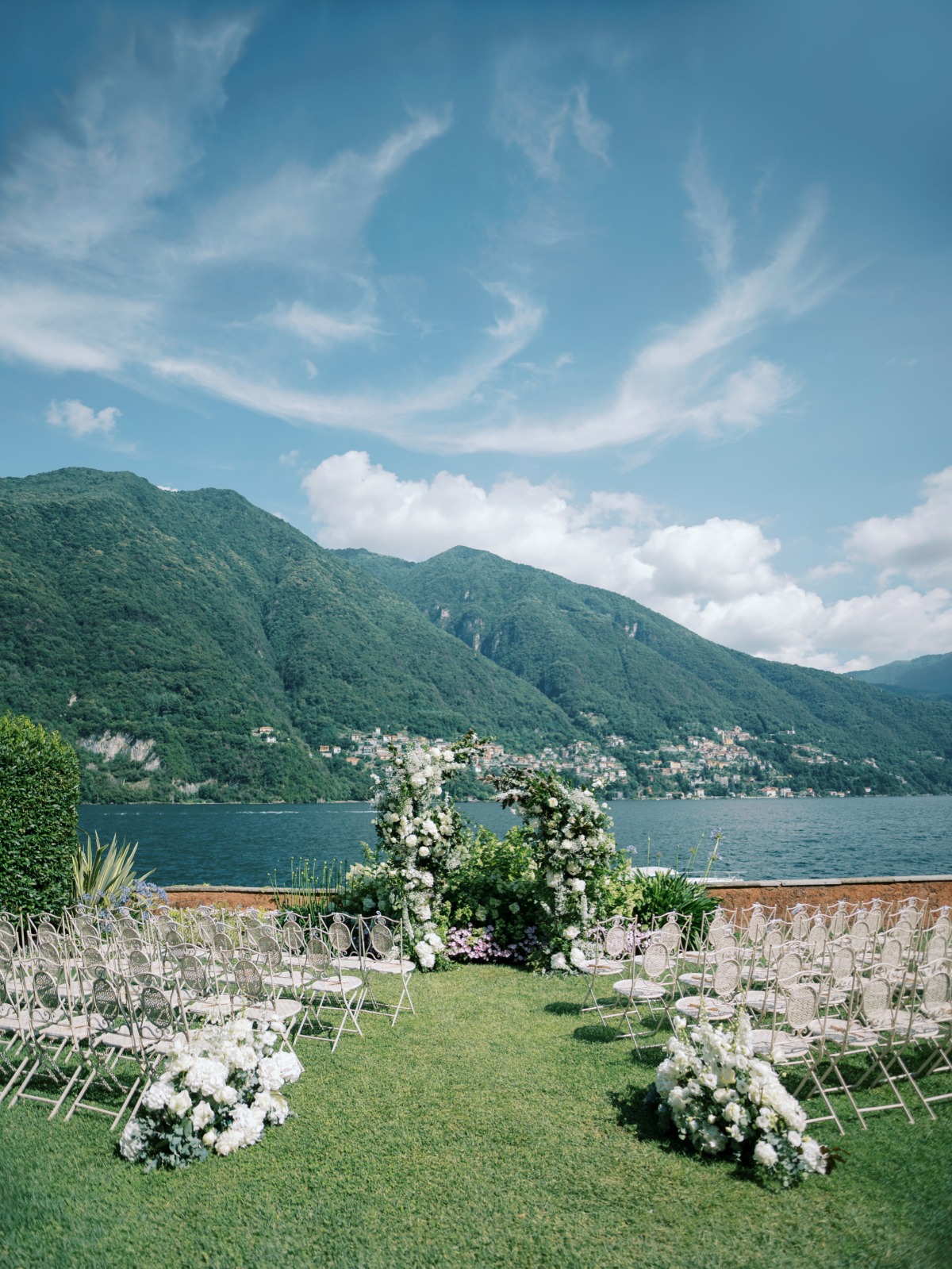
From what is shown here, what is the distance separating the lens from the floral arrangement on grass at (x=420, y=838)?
9484mm

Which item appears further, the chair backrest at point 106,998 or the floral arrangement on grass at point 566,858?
the floral arrangement on grass at point 566,858

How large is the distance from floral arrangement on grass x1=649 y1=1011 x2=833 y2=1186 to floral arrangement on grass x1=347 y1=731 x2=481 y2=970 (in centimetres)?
509

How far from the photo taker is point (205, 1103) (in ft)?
14.7

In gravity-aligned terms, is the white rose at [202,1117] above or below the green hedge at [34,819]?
below

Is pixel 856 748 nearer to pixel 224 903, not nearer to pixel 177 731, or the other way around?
pixel 177 731

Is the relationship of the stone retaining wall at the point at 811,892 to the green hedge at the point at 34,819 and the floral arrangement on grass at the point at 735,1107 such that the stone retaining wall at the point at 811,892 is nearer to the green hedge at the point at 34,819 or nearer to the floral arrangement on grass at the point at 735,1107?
the green hedge at the point at 34,819

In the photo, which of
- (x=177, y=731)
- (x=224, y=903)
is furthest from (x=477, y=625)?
(x=224, y=903)

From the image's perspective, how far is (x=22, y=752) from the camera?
31.7 feet

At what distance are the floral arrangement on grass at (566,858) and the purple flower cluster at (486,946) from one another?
0.45 metres

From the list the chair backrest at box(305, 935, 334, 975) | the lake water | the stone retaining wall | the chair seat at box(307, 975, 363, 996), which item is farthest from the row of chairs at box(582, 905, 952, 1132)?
the lake water

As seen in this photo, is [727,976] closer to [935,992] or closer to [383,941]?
[935,992]

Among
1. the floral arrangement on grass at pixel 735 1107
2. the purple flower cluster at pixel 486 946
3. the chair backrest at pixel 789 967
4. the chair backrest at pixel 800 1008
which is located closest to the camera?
the floral arrangement on grass at pixel 735 1107

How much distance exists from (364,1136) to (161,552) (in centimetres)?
12337

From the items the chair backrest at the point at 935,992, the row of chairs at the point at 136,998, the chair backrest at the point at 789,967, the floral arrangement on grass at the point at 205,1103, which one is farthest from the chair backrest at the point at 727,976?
the floral arrangement on grass at the point at 205,1103
